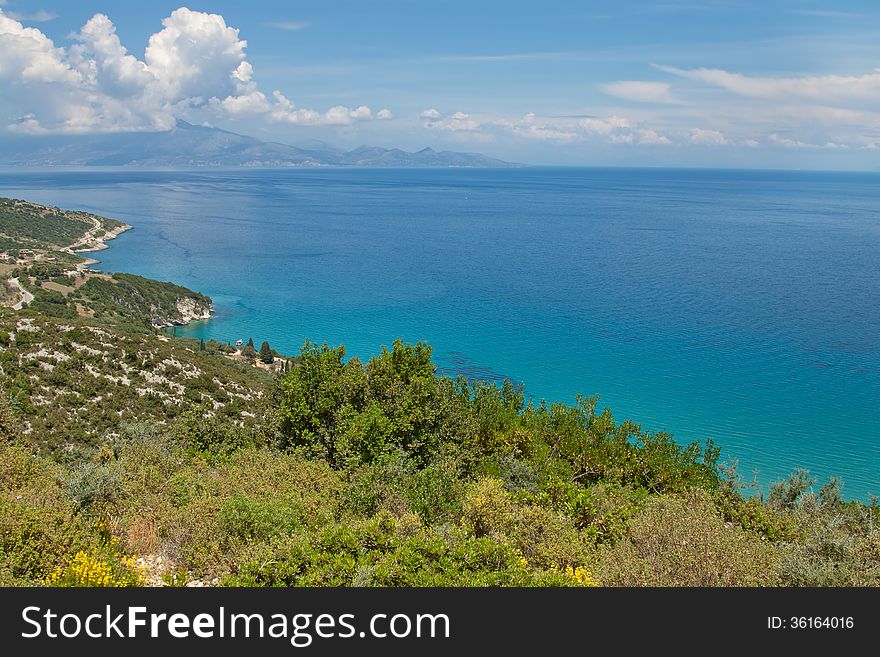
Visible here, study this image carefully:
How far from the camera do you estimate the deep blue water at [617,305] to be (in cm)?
4175

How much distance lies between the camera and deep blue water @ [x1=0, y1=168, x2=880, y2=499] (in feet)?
137

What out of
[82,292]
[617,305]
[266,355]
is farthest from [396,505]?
[82,292]

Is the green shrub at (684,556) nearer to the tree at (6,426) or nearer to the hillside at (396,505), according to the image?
the hillside at (396,505)

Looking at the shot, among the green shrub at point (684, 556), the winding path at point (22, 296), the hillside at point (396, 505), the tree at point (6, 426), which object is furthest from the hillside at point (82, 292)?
the green shrub at point (684, 556)

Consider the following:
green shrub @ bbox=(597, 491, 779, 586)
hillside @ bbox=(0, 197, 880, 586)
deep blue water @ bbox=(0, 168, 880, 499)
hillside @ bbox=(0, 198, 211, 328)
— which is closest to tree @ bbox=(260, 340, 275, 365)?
deep blue water @ bbox=(0, 168, 880, 499)

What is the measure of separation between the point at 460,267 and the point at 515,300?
863 inches

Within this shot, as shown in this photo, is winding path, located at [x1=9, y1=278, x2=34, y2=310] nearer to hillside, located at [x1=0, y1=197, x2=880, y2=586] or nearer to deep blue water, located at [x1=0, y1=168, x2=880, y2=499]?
deep blue water, located at [x1=0, y1=168, x2=880, y2=499]

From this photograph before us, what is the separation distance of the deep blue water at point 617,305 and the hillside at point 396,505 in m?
19.9

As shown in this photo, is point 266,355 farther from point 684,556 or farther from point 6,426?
point 684,556

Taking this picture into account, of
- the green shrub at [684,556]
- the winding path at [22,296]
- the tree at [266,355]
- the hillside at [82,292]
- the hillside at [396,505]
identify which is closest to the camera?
the hillside at [396,505]

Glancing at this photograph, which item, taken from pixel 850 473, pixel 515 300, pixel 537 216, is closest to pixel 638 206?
pixel 537 216

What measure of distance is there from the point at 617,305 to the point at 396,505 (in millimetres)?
60917

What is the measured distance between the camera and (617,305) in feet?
227

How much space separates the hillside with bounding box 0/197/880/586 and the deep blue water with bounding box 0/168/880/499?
19.9m
